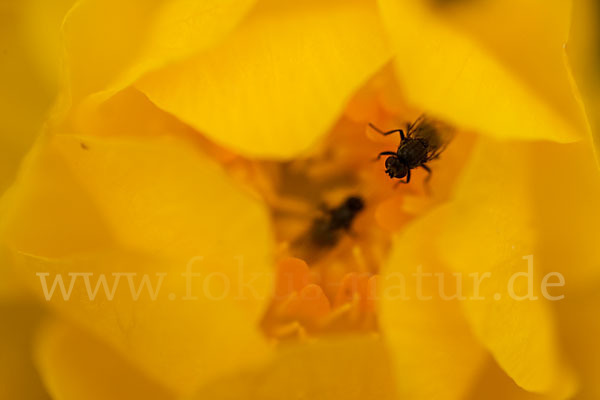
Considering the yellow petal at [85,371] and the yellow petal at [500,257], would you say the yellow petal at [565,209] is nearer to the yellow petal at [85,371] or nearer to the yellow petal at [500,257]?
the yellow petal at [500,257]

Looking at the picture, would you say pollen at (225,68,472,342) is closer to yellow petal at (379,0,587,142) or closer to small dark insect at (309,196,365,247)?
small dark insect at (309,196,365,247)

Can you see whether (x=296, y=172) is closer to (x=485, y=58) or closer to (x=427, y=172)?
(x=427, y=172)

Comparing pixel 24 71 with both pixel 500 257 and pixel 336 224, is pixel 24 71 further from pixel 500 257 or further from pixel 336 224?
pixel 500 257

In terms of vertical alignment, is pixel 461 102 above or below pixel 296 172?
above

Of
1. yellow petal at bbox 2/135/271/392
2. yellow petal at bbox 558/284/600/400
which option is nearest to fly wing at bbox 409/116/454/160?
yellow petal at bbox 558/284/600/400

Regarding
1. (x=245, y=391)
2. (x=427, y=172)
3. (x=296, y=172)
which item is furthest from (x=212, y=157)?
(x=245, y=391)

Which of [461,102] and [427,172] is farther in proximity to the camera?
[427,172]

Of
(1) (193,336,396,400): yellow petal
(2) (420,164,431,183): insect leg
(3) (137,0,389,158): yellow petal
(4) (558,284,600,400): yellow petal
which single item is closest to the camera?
(1) (193,336,396,400): yellow petal

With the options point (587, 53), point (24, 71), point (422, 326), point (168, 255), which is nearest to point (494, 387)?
point (422, 326)

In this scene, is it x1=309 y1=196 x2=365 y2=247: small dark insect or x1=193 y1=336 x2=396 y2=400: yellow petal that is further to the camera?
x1=309 y1=196 x2=365 y2=247: small dark insect
